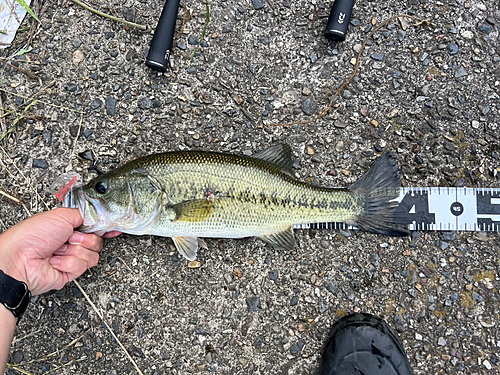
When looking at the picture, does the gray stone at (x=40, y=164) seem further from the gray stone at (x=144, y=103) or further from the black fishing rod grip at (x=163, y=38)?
the black fishing rod grip at (x=163, y=38)

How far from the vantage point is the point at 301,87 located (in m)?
3.43

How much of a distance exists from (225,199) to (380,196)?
1.44 meters

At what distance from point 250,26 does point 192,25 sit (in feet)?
1.97

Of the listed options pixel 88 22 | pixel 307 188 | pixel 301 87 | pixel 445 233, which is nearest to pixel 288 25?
pixel 301 87

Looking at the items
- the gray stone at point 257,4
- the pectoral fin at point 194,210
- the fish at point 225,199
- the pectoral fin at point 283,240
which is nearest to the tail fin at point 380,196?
the fish at point 225,199

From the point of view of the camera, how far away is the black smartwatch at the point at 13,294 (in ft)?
8.30

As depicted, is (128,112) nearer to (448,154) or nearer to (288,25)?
(288,25)

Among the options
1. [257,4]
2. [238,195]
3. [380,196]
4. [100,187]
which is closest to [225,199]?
[238,195]

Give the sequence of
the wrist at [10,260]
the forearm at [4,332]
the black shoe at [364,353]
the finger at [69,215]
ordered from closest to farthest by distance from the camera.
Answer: the forearm at [4,332] < the wrist at [10,260] < the finger at [69,215] < the black shoe at [364,353]

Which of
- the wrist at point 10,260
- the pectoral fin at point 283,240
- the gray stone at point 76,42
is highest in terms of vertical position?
the gray stone at point 76,42

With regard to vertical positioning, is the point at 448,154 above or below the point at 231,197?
above

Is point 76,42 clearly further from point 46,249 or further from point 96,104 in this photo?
point 46,249

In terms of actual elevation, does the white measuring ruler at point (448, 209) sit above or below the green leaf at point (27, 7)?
below

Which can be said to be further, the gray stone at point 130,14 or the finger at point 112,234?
the gray stone at point 130,14
